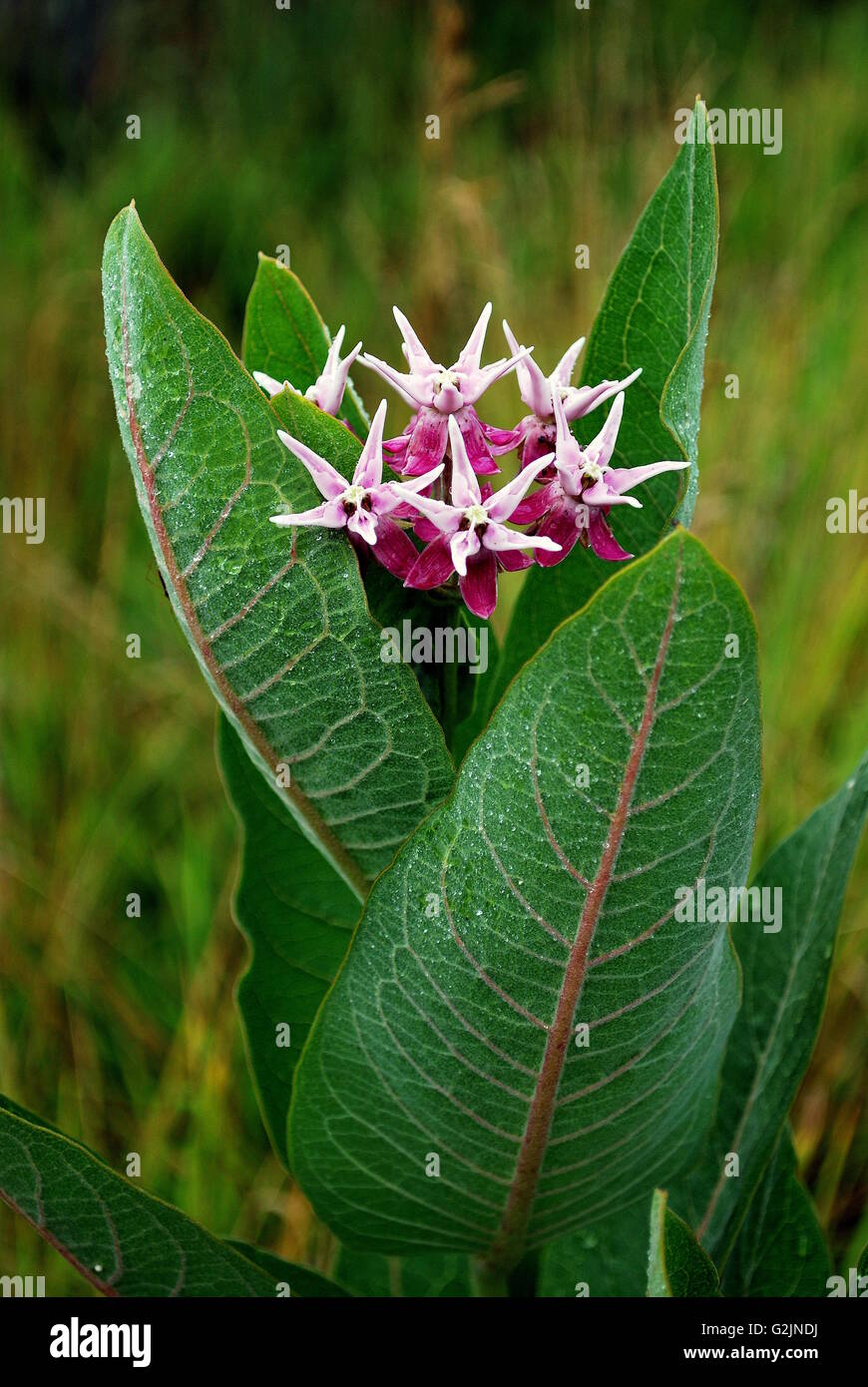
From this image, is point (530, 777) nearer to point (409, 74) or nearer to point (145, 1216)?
point (145, 1216)

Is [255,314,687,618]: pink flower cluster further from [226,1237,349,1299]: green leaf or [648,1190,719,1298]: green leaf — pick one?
[226,1237,349,1299]: green leaf

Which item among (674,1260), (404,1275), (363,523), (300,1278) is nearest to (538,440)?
(363,523)

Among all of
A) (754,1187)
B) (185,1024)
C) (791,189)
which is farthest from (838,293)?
(754,1187)

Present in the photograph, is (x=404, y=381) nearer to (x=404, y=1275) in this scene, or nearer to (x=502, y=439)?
(x=502, y=439)

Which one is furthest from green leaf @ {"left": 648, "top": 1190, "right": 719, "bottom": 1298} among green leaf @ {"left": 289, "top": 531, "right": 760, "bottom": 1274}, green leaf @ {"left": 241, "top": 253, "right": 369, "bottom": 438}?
green leaf @ {"left": 241, "top": 253, "right": 369, "bottom": 438}

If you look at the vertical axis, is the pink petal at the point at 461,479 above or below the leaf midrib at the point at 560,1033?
above

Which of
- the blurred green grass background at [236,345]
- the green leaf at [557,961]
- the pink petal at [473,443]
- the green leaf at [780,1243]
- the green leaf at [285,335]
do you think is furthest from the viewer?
the blurred green grass background at [236,345]

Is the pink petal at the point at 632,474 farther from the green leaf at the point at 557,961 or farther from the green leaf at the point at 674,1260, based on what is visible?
the green leaf at the point at 674,1260

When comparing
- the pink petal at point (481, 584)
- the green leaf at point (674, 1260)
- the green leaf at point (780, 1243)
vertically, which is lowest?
the green leaf at point (780, 1243)

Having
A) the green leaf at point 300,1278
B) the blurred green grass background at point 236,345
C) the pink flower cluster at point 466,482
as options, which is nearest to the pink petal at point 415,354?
the pink flower cluster at point 466,482
